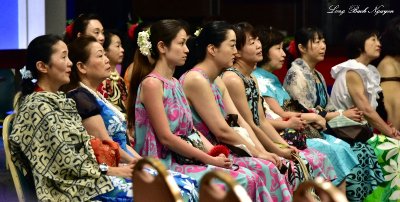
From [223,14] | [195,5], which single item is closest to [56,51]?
[195,5]

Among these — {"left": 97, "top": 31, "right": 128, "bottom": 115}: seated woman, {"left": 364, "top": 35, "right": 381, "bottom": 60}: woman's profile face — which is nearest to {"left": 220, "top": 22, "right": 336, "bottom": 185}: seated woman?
{"left": 97, "top": 31, "right": 128, "bottom": 115}: seated woman

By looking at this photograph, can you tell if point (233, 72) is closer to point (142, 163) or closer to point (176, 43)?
point (176, 43)

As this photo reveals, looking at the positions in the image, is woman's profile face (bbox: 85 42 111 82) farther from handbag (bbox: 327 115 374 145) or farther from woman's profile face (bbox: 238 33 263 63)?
handbag (bbox: 327 115 374 145)

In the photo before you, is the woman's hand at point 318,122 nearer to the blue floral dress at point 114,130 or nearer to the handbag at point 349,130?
the handbag at point 349,130

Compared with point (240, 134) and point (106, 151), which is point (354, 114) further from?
point (106, 151)

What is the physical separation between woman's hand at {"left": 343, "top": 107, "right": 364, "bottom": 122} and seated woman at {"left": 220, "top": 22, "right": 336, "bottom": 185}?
701mm

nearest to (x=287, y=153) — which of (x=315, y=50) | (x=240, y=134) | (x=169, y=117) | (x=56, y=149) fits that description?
(x=240, y=134)

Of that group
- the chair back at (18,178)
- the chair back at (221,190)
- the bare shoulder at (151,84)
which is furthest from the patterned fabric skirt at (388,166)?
the chair back at (221,190)

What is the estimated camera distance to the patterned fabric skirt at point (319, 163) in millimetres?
5727

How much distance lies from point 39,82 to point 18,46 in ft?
11.6

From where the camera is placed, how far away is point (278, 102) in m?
6.27

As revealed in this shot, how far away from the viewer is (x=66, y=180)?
407 cm

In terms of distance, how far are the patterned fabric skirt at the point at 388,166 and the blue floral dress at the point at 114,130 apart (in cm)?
219

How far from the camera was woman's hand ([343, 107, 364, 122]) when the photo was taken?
6.52 m
